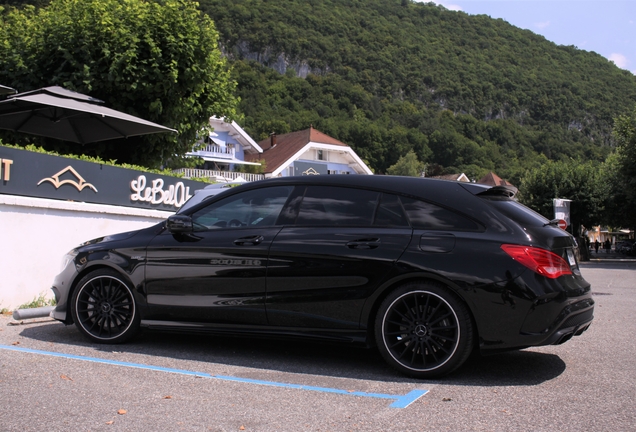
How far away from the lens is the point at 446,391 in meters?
4.54

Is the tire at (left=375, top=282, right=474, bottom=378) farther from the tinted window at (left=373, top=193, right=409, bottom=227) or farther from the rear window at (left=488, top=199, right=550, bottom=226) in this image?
the rear window at (left=488, top=199, right=550, bottom=226)

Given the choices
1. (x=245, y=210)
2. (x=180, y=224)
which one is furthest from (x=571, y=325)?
(x=180, y=224)

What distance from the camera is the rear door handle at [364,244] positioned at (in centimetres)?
508

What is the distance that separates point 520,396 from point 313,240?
1938 millimetres

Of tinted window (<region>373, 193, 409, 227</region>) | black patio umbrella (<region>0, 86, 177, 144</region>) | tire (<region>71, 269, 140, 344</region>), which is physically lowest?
tire (<region>71, 269, 140, 344</region>)

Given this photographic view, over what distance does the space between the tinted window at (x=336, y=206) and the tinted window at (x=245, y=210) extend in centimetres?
24

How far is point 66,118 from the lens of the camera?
40.3ft

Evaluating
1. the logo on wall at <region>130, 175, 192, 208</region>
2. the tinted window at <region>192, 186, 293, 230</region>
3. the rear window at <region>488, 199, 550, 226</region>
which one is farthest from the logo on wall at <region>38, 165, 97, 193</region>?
the rear window at <region>488, 199, 550, 226</region>

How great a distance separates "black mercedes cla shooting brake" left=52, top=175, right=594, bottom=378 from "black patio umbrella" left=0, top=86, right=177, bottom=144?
Answer: 5.46 metres

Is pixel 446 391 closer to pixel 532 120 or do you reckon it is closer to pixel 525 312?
pixel 525 312

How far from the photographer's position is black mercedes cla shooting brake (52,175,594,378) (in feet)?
15.6

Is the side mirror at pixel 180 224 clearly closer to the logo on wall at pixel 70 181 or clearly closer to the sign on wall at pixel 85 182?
the sign on wall at pixel 85 182

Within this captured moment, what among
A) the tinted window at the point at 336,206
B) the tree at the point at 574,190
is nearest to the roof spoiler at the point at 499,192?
the tinted window at the point at 336,206

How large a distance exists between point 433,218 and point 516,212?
0.65 meters
